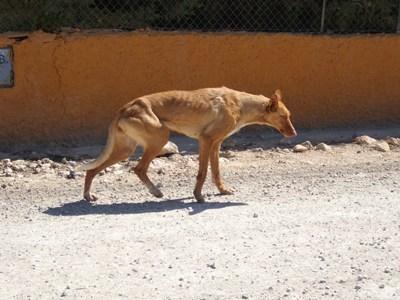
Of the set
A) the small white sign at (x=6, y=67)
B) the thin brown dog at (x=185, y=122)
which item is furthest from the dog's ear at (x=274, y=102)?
the small white sign at (x=6, y=67)

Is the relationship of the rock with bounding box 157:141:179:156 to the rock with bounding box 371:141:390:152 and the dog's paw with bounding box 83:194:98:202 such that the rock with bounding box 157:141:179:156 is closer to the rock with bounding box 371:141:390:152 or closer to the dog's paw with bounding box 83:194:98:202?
the dog's paw with bounding box 83:194:98:202

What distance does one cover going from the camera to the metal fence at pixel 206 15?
1068 cm

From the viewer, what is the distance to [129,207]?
316 inches

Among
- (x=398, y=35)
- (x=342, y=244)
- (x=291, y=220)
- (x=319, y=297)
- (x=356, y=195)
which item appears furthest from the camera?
(x=398, y=35)

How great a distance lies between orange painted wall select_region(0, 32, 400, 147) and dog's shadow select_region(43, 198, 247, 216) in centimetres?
Answer: 257

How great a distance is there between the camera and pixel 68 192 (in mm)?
8664

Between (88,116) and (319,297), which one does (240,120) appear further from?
(319,297)

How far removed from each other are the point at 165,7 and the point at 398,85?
3635 mm

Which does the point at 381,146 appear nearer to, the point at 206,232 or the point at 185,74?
the point at 185,74

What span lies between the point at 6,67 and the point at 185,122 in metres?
2.90

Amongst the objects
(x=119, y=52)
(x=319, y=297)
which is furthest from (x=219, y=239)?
(x=119, y=52)

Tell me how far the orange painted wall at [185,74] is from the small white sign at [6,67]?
Result: 0.26 ft

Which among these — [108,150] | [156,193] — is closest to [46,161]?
[108,150]

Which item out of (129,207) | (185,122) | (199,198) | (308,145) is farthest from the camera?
(308,145)
